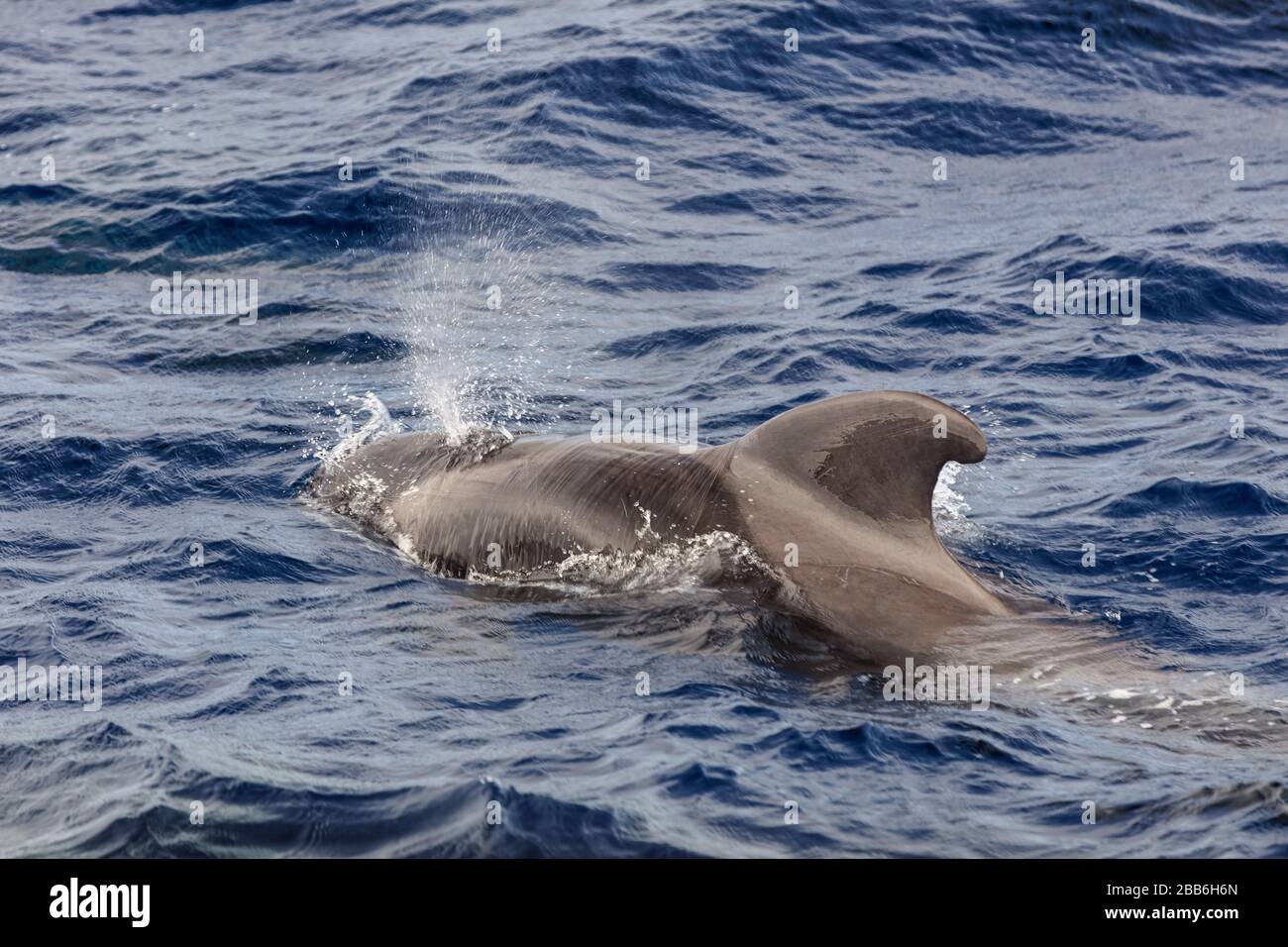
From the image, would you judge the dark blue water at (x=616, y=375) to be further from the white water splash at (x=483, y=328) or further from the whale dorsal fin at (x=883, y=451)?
the whale dorsal fin at (x=883, y=451)

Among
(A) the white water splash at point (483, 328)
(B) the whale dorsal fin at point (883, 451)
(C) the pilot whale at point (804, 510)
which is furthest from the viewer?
(A) the white water splash at point (483, 328)

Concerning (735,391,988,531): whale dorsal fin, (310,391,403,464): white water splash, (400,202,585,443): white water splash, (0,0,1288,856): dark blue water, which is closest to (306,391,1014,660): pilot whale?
(735,391,988,531): whale dorsal fin

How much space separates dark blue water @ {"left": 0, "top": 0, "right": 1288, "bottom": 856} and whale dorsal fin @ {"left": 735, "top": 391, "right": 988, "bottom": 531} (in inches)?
42.5

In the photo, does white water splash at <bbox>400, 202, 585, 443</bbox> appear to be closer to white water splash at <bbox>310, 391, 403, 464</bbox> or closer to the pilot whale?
white water splash at <bbox>310, 391, 403, 464</bbox>

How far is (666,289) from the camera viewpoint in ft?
63.8

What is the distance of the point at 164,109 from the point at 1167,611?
65.5 feet

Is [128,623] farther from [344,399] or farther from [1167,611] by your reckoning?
[1167,611]

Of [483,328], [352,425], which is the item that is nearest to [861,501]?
[352,425]

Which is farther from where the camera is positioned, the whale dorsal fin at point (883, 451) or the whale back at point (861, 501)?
the whale dorsal fin at point (883, 451)

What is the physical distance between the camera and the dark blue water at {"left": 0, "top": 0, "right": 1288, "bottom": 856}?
327 inches

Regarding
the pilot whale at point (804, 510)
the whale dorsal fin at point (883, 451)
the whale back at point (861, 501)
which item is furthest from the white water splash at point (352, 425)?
the whale dorsal fin at point (883, 451)

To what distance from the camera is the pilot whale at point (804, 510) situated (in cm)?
996

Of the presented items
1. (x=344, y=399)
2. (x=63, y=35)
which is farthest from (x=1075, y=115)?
(x=63, y=35)

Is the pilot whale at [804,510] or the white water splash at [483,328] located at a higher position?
the white water splash at [483,328]
